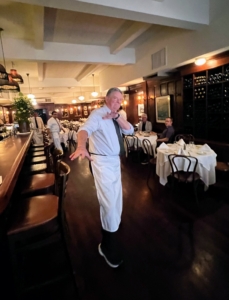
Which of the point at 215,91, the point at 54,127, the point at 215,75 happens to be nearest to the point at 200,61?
the point at 215,75

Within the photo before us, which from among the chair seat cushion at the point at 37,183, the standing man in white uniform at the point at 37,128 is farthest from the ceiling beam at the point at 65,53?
the chair seat cushion at the point at 37,183

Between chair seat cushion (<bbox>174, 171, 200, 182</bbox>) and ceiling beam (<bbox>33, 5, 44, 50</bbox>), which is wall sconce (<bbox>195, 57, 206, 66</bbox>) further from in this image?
ceiling beam (<bbox>33, 5, 44, 50</bbox>)

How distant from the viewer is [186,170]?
3.39m

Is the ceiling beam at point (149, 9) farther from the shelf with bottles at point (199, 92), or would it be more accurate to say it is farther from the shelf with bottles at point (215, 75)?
the shelf with bottles at point (199, 92)

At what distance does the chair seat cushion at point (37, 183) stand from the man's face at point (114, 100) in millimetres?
1169

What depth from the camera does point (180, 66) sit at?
521 cm

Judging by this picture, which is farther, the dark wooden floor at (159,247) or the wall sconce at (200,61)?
the wall sconce at (200,61)

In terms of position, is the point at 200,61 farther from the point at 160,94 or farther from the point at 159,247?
the point at 159,247

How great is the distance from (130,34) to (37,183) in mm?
4035

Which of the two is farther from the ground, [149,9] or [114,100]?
[149,9]

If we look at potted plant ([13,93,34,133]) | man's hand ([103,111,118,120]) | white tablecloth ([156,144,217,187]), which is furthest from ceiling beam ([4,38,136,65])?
man's hand ([103,111,118,120])

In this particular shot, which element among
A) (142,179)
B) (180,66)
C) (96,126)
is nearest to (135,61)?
(180,66)

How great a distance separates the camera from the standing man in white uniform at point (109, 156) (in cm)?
191

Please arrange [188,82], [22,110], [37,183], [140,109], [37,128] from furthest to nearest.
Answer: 1. [140,109]
2. [37,128]
3. [188,82]
4. [22,110]
5. [37,183]
